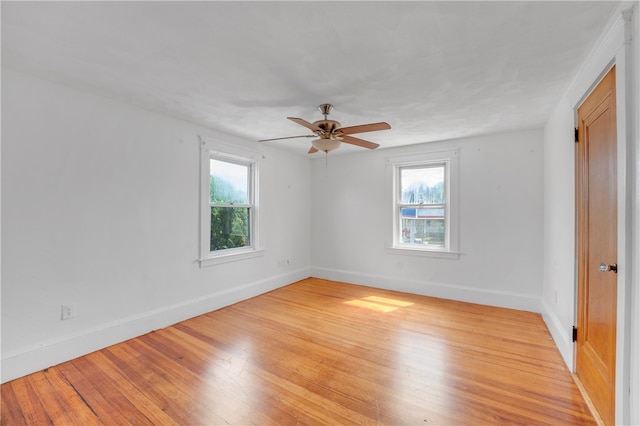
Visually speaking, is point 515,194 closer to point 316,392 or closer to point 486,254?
point 486,254

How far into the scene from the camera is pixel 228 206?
3.89 metres

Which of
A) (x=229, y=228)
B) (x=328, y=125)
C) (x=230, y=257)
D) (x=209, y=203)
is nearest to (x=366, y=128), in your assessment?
(x=328, y=125)

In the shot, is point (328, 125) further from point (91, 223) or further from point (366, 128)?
point (91, 223)

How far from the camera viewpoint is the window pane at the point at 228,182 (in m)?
3.75

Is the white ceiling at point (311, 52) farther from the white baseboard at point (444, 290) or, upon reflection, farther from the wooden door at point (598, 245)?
the white baseboard at point (444, 290)

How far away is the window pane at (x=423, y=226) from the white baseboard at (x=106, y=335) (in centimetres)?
274

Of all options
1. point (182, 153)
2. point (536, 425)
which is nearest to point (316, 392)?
point (536, 425)

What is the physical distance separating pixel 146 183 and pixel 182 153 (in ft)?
1.86

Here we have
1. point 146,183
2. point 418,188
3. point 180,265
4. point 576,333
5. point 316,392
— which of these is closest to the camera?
point 316,392

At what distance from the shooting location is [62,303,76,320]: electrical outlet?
2387 mm

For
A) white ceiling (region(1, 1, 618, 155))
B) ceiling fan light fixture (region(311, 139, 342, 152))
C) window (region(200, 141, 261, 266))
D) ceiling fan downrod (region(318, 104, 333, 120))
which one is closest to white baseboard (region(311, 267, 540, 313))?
window (region(200, 141, 261, 266))

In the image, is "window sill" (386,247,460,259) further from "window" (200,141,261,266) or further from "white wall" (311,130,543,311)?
"window" (200,141,261,266)

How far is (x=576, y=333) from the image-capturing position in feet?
7.04

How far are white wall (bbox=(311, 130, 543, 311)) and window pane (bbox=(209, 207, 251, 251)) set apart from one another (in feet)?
5.78
